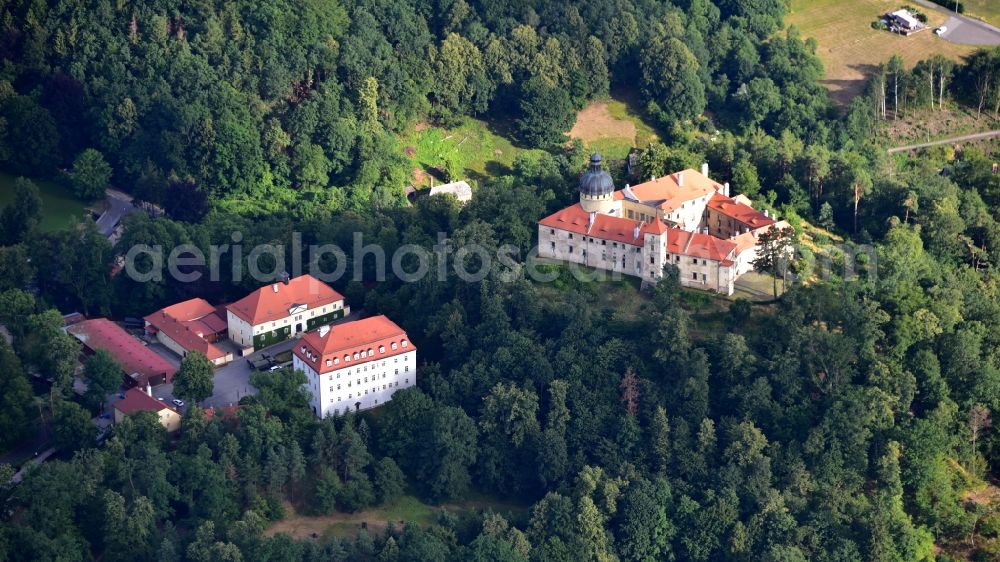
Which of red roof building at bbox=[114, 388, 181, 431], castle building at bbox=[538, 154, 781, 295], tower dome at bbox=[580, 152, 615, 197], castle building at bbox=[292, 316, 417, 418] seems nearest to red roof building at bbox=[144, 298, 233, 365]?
red roof building at bbox=[114, 388, 181, 431]

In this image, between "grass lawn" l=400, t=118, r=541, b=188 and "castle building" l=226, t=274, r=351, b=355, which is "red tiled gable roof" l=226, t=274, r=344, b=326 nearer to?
"castle building" l=226, t=274, r=351, b=355

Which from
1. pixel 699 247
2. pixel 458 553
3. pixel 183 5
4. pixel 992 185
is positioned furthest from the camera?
pixel 183 5

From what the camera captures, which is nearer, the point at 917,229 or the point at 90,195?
the point at 917,229

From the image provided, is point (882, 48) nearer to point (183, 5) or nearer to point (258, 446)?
point (183, 5)

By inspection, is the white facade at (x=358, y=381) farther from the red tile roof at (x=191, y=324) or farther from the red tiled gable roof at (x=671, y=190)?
the red tiled gable roof at (x=671, y=190)

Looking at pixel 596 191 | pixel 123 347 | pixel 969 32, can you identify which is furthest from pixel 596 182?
pixel 969 32

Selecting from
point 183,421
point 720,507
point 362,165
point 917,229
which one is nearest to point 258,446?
point 183,421
